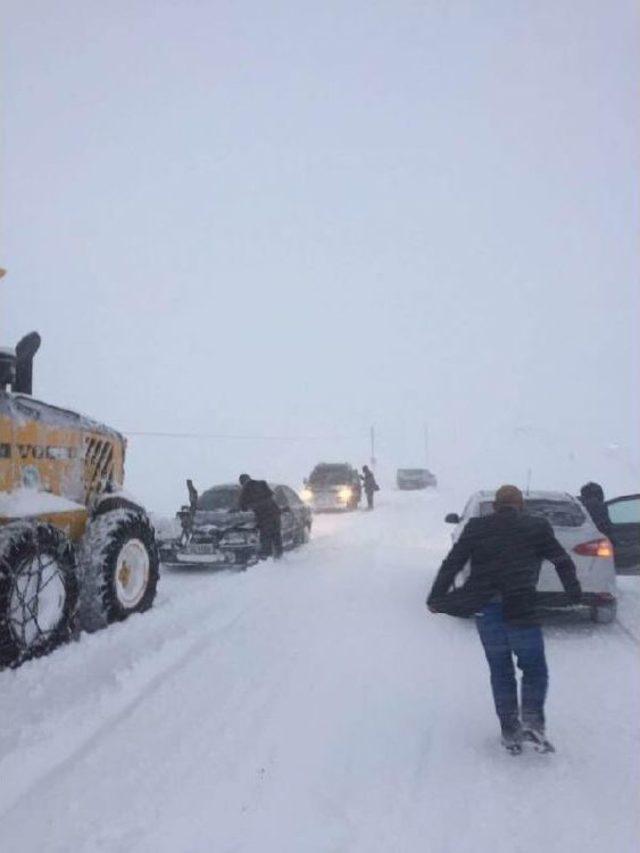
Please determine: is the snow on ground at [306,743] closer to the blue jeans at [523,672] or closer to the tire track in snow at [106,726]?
the tire track in snow at [106,726]

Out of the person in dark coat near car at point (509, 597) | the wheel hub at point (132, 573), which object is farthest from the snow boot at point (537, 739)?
the wheel hub at point (132, 573)

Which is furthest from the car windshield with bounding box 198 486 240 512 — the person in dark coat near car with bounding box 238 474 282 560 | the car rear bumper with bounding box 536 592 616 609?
the car rear bumper with bounding box 536 592 616 609

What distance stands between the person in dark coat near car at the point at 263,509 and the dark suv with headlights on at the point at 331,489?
12.3m

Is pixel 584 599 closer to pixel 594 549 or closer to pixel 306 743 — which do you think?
pixel 594 549

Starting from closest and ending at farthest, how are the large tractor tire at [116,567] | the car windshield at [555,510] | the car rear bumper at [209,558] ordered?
1. the large tractor tire at [116,567]
2. the car windshield at [555,510]
3. the car rear bumper at [209,558]

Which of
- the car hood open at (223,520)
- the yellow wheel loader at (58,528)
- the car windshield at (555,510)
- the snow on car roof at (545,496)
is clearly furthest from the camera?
the car hood open at (223,520)

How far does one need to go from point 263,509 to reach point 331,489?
1326cm

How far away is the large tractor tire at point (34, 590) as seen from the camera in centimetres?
506

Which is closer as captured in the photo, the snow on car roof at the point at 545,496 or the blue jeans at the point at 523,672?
the blue jeans at the point at 523,672

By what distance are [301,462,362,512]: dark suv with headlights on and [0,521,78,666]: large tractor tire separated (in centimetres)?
1843

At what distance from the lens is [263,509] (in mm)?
11711

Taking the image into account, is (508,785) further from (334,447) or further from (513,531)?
(334,447)

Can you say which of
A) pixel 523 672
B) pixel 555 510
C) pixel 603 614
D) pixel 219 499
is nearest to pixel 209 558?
pixel 219 499

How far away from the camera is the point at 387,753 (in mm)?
4207
